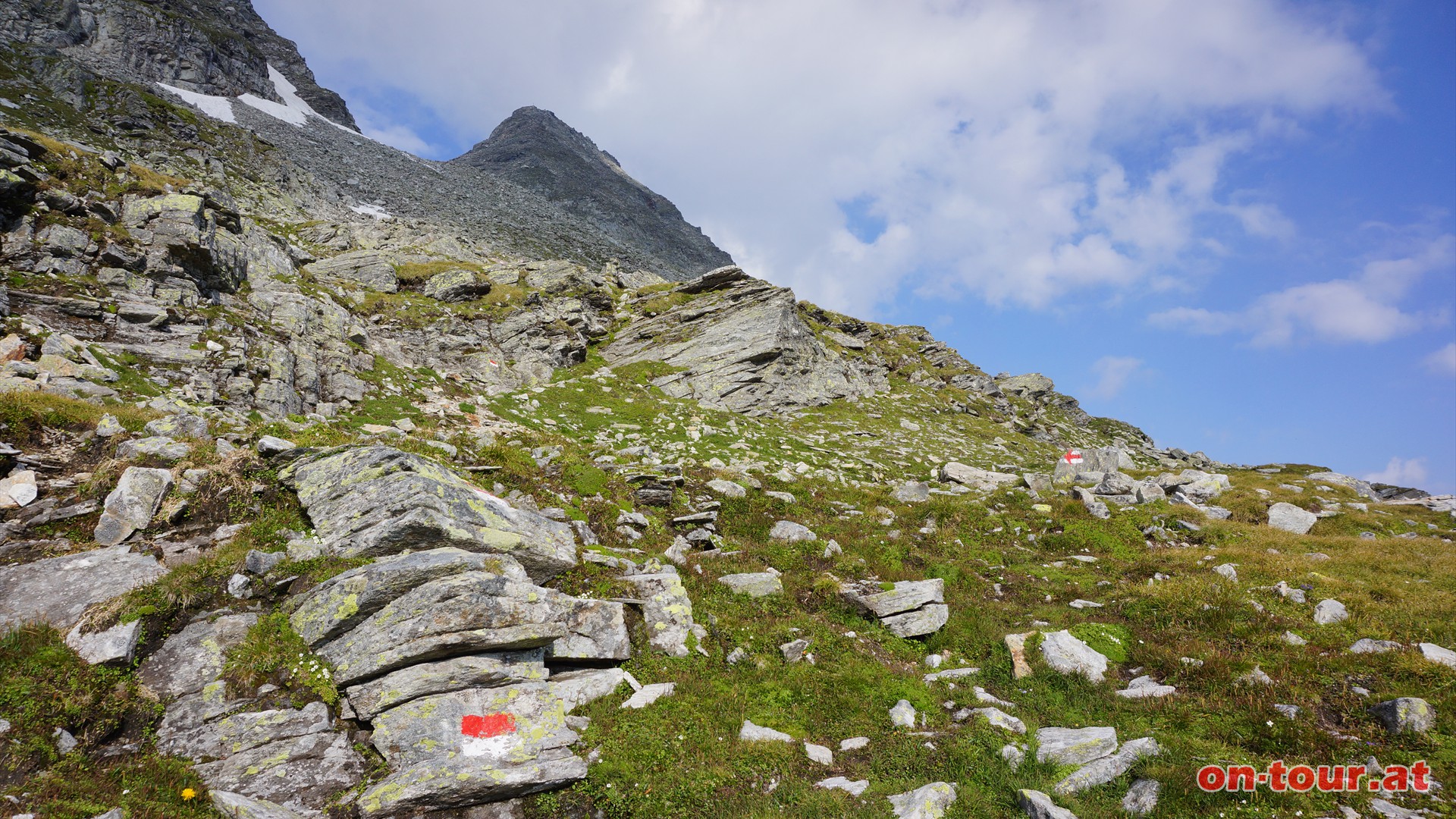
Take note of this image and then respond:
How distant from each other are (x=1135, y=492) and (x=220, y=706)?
28.5 m

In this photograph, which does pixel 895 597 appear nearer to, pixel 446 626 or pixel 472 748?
pixel 472 748

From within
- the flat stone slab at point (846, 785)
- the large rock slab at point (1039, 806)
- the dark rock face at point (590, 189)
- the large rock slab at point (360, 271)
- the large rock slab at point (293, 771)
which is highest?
the dark rock face at point (590, 189)

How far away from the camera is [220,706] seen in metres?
6.94

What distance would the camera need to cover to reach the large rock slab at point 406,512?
9516 mm

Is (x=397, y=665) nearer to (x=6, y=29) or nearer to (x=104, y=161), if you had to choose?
A: (x=104, y=161)

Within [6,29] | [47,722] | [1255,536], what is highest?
[6,29]

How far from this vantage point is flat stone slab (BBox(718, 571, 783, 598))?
12781mm

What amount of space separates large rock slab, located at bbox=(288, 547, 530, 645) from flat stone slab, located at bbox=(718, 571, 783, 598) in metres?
5.94

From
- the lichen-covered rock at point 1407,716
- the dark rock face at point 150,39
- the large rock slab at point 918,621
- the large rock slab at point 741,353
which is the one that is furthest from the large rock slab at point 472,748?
the dark rock face at point 150,39

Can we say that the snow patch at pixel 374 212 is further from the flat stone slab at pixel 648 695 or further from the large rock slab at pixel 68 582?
the flat stone slab at pixel 648 695

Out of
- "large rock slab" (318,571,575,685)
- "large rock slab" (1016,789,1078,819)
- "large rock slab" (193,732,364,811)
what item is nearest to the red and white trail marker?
"large rock slab" (318,571,575,685)

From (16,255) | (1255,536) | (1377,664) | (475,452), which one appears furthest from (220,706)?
(1255,536)

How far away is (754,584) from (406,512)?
7.65 metres

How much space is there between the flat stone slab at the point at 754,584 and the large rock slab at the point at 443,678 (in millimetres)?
5264
